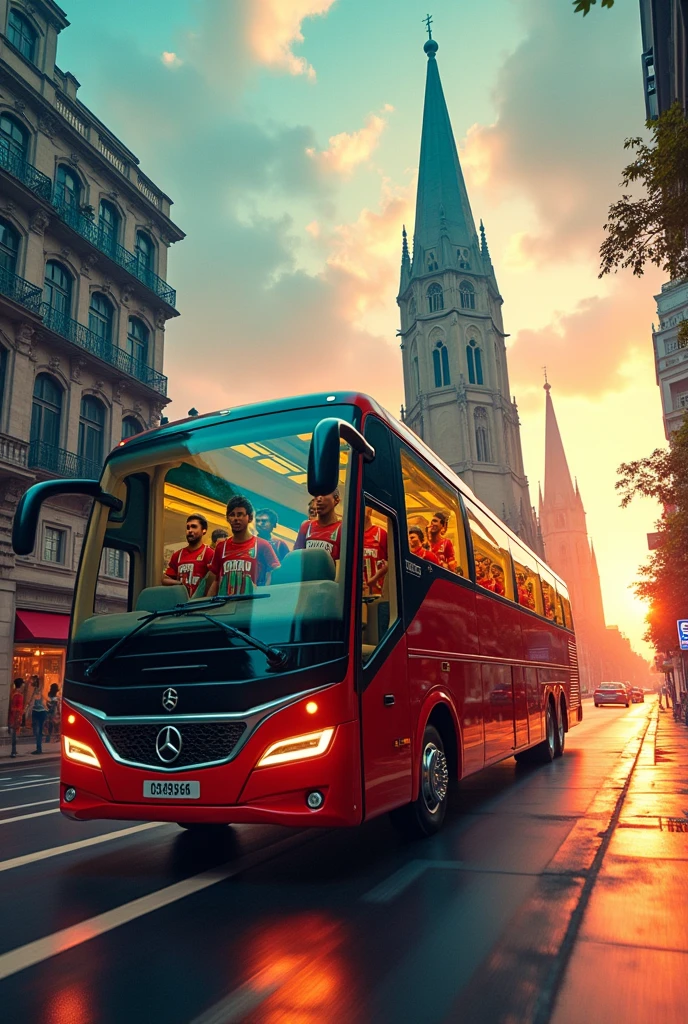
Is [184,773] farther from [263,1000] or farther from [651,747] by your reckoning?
[651,747]

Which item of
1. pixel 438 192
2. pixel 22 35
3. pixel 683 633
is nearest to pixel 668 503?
pixel 683 633

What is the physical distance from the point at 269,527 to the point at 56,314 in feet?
72.1

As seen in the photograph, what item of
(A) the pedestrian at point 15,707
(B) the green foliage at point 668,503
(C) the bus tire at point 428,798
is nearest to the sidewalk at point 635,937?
(C) the bus tire at point 428,798

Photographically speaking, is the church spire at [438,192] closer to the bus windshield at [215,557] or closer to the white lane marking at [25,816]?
the white lane marking at [25,816]

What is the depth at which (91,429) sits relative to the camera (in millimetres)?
25969

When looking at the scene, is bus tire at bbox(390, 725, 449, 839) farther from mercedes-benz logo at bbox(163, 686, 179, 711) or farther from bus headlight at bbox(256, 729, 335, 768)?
mercedes-benz logo at bbox(163, 686, 179, 711)

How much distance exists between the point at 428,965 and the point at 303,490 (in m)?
3.11

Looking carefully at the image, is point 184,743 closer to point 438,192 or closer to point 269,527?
point 269,527

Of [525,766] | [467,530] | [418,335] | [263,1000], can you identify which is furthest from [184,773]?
[418,335]

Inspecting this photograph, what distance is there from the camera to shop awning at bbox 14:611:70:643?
21250 millimetres

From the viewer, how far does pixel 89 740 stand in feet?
17.1

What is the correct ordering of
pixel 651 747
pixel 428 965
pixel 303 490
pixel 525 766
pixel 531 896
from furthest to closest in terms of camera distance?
pixel 651 747 → pixel 525 766 → pixel 303 490 → pixel 531 896 → pixel 428 965

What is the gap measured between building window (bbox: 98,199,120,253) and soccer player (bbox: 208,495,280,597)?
81.0ft

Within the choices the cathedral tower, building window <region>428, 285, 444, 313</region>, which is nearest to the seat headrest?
the cathedral tower
